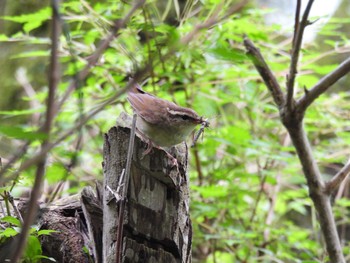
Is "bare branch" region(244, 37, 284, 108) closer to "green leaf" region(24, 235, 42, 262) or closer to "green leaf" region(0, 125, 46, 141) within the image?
"green leaf" region(24, 235, 42, 262)

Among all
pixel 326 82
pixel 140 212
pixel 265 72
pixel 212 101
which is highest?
pixel 212 101

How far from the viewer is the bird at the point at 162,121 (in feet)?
4.64

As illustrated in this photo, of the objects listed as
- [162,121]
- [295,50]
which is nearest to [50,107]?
[162,121]

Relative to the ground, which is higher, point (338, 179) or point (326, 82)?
point (326, 82)

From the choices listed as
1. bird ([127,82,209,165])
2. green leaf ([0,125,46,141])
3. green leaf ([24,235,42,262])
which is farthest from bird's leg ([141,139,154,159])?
green leaf ([0,125,46,141])

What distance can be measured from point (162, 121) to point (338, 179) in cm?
87

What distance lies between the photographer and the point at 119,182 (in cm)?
130

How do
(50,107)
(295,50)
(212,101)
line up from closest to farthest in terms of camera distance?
(50,107) → (295,50) → (212,101)

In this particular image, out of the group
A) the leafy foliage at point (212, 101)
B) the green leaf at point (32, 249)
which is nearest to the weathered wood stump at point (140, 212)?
the green leaf at point (32, 249)

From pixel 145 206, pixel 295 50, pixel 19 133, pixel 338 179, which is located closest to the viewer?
pixel 19 133

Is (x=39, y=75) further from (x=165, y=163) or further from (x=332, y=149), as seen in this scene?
(x=165, y=163)

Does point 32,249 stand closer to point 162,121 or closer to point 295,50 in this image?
point 162,121

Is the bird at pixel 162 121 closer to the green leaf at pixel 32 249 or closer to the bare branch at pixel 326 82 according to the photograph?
the green leaf at pixel 32 249

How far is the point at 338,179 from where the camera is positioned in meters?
1.95
